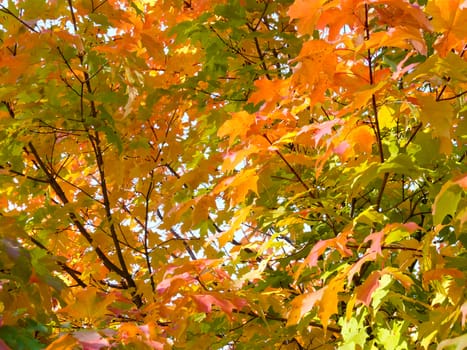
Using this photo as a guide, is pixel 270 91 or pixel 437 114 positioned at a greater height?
pixel 270 91

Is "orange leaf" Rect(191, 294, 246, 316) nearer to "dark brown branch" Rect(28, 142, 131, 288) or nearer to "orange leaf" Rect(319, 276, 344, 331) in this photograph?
"orange leaf" Rect(319, 276, 344, 331)

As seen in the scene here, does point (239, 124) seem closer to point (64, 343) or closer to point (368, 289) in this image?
point (368, 289)

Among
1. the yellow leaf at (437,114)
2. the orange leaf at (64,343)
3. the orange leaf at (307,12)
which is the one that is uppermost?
the orange leaf at (307,12)

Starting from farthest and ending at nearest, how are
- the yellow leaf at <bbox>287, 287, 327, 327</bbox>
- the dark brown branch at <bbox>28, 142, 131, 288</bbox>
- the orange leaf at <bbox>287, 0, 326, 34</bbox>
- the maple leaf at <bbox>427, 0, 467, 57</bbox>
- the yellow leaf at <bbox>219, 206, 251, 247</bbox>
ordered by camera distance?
the dark brown branch at <bbox>28, 142, 131, 288</bbox>
the yellow leaf at <bbox>219, 206, 251, 247</bbox>
the yellow leaf at <bbox>287, 287, 327, 327</bbox>
the orange leaf at <bbox>287, 0, 326, 34</bbox>
the maple leaf at <bbox>427, 0, 467, 57</bbox>

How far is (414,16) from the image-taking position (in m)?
1.39

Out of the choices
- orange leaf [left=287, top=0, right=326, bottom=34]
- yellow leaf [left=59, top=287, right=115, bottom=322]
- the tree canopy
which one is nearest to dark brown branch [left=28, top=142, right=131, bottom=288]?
the tree canopy

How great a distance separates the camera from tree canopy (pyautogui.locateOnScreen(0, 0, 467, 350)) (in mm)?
1479

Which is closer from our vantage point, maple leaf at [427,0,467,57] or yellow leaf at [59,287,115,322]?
maple leaf at [427,0,467,57]

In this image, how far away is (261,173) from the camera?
1925 mm

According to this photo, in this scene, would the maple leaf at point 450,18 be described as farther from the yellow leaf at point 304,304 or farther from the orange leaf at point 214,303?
the orange leaf at point 214,303

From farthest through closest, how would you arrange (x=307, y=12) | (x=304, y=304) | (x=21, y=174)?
(x=21, y=174) < (x=304, y=304) < (x=307, y=12)

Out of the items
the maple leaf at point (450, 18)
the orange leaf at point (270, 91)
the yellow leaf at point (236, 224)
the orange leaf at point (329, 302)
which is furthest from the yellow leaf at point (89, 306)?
the maple leaf at point (450, 18)

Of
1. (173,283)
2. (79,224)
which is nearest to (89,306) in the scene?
(173,283)

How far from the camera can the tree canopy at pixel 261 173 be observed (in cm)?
148
